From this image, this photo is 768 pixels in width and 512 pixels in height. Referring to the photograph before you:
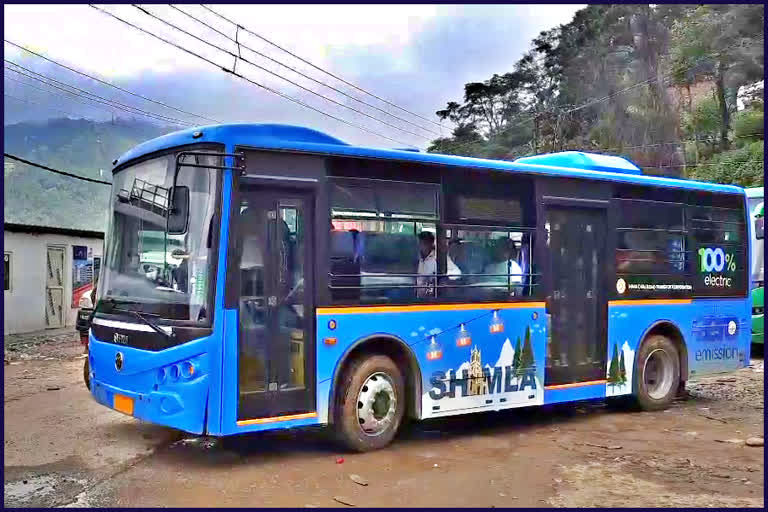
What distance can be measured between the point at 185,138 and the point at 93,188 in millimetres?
68396

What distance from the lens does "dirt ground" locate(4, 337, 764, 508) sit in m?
5.61

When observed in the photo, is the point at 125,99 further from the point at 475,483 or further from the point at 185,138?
the point at 475,483

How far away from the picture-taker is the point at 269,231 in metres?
6.34

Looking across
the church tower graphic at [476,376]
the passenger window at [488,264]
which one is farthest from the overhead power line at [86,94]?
the church tower graphic at [476,376]

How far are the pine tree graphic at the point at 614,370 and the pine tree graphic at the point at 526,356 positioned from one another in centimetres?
137

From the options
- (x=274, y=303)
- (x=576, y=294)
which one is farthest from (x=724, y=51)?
(x=274, y=303)

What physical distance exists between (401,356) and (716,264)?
5248 millimetres

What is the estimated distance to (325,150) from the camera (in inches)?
264

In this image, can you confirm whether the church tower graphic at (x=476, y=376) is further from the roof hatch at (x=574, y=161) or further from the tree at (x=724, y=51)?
the tree at (x=724, y=51)

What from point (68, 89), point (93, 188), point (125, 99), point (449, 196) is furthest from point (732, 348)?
point (93, 188)

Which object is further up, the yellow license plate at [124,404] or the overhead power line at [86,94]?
the overhead power line at [86,94]

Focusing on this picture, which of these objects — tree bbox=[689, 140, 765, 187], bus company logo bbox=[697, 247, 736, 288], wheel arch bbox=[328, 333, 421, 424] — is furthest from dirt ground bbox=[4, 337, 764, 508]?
tree bbox=[689, 140, 765, 187]

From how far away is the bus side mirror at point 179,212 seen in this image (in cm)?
603

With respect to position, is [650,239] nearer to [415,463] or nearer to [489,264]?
[489,264]
